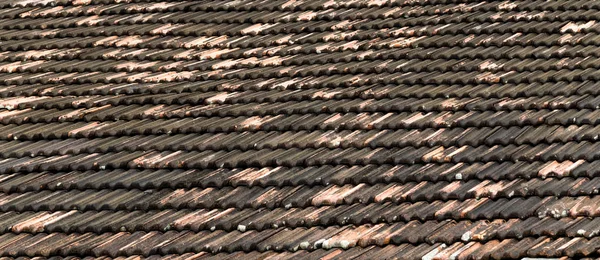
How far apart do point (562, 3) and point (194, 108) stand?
3.25 meters

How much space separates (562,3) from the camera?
8.79m

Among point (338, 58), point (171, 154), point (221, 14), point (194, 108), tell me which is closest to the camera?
point (171, 154)

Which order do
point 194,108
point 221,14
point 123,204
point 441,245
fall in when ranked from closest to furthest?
point 441,245 → point 123,204 → point 194,108 → point 221,14

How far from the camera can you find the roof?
6344mm

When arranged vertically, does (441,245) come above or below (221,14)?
below

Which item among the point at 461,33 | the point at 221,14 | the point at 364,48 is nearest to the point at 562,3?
the point at 461,33

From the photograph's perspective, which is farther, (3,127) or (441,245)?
(3,127)

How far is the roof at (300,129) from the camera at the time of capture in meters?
6.34

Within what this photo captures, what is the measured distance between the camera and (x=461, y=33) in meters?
8.58

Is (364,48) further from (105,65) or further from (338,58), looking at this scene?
(105,65)

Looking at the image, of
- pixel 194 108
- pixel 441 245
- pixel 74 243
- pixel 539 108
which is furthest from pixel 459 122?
pixel 74 243

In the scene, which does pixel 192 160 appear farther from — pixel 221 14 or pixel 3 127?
pixel 221 14

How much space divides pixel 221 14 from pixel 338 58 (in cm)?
136

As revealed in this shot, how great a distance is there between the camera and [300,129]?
7.44 meters
